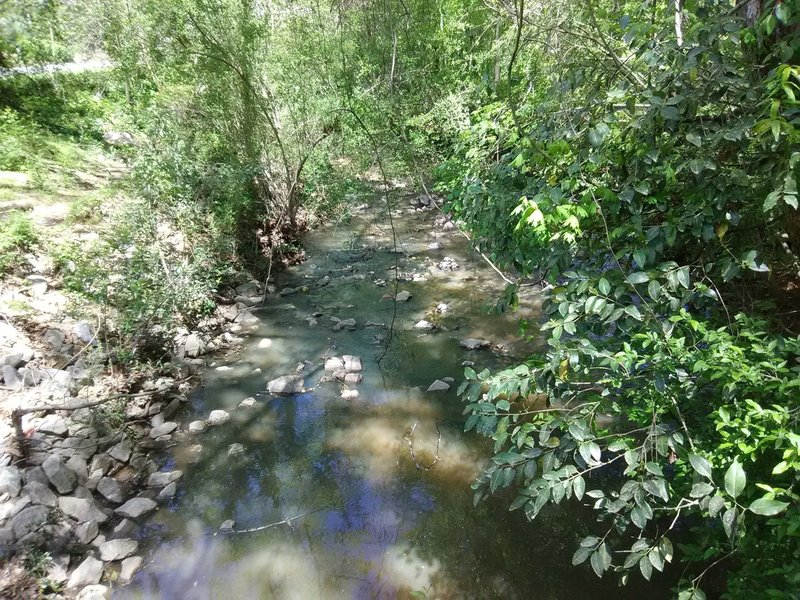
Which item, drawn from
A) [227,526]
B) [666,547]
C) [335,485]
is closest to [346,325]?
Result: [335,485]

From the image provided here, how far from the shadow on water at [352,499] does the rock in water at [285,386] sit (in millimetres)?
83

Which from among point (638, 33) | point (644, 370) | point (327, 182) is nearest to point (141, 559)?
point (644, 370)

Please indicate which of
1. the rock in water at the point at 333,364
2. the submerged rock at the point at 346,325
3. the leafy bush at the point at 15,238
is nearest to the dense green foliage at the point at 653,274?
the leafy bush at the point at 15,238

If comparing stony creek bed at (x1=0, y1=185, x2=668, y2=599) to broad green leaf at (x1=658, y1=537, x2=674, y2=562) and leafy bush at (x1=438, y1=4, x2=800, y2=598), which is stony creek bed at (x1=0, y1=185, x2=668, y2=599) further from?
broad green leaf at (x1=658, y1=537, x2=674, y2=562)

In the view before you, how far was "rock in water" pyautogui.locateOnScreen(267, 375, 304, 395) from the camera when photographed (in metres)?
4.70

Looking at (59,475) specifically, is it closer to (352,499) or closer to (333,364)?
(352,499)

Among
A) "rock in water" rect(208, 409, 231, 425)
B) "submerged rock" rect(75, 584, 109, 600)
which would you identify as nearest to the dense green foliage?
"rock in water" rect(208, 409, 231, 425)

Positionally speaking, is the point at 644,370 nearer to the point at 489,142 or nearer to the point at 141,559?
the point at 489,142

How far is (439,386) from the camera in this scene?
4582 mm

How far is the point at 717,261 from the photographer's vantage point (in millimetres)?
1852

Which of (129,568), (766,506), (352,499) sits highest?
(766,506)

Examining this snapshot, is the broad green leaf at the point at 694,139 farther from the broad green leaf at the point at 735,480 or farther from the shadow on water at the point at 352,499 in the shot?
the shadow on water at the point at 352,499

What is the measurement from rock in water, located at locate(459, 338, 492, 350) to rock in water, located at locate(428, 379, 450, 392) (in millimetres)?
698

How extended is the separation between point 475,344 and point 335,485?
227 centimetres
